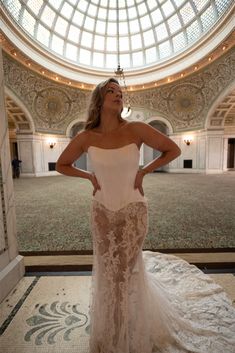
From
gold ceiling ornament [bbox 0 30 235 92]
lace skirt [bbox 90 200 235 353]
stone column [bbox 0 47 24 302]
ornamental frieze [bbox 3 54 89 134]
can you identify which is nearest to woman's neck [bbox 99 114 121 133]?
lace skirt [bbox 90 200 235 353]

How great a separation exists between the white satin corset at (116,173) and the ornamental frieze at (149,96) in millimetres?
14357

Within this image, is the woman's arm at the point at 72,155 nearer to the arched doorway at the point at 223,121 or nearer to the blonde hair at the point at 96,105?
the blonde hair at the point at 96,105

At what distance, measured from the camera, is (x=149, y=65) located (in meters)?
17.3

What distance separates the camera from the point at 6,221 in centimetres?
244

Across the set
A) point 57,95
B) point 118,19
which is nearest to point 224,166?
point 57,95

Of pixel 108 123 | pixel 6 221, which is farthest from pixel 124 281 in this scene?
pixel 6 221

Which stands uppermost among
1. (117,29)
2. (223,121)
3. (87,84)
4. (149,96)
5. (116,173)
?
(117,29)

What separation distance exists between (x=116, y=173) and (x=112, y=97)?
0.55 meters

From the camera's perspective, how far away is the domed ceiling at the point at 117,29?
15.2 meters

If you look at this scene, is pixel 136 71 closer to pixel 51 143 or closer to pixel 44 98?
pixel 44 98

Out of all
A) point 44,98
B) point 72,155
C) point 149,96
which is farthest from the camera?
point 149,96

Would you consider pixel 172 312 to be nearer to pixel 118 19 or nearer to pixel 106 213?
pixel 106 213

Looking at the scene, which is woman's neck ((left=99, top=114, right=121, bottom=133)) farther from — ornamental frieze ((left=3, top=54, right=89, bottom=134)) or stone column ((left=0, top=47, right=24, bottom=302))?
ornamental frieze ((left=3, top=54, right=89, bottom=134))

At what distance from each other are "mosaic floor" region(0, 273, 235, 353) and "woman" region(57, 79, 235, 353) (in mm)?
362
